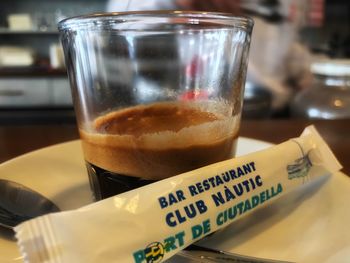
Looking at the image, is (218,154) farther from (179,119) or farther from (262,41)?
(262,41)

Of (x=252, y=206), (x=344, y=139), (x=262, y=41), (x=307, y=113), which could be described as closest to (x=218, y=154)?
(x=252, y=206)

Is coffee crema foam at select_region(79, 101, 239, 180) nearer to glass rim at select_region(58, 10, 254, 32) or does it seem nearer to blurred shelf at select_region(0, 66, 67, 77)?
glass rim at select_region(58, 10, 254, 32)

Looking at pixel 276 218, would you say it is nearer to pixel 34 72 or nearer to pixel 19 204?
pixel 19 204

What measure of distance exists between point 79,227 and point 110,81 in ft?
0.57

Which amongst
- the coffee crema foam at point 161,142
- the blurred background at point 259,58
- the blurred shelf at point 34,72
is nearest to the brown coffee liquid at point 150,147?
the coffee crema foam at point 161,142

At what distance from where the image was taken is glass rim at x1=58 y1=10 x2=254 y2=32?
28 cm

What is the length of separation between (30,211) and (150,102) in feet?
0.48

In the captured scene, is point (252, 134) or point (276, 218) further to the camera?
point (252, 134)

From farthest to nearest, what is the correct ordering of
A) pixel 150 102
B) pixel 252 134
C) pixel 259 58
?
pixel 259 58 → pixel 252 134 → pixel 150 102

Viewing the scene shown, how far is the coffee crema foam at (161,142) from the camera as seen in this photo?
29cm

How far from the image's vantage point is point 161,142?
0.96 feet

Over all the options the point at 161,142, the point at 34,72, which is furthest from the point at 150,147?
the point at 34,72

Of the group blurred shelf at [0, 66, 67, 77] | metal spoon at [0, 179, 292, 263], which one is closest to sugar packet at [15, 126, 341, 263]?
metal spoon at [0, 179, 292, 263]

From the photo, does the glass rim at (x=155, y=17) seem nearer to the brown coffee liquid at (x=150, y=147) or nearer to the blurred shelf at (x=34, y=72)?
the brown coffee liquid at (x=150, y=147)
